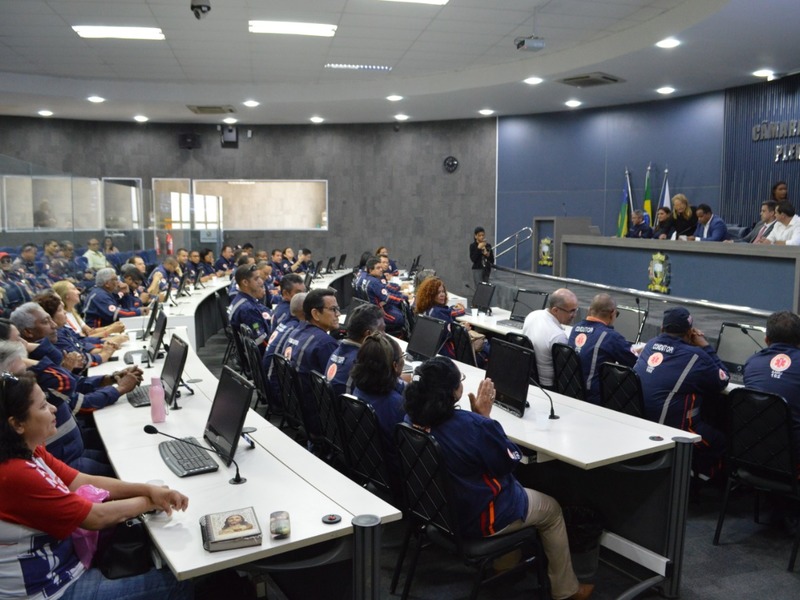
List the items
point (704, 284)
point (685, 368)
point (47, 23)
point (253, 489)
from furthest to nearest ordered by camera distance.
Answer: point (47, 23) → point (704, 284) → point (685, 368) → point (253, 489)

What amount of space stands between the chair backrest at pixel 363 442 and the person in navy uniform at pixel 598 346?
5.78ft

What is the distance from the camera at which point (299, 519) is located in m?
2.25

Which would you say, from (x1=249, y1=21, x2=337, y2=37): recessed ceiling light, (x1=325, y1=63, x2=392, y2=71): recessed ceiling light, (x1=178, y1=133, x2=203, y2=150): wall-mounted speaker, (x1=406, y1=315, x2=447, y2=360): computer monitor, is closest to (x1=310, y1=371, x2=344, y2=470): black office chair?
(x1=406, y1=315, x2=447, y2=360): computer monitor

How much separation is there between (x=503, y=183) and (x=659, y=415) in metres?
11.2

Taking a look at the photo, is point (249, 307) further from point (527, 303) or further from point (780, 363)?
point (780, 363)

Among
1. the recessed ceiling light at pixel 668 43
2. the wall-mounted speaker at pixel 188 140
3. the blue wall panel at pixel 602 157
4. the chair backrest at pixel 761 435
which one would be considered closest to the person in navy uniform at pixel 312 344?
the chair backrest at pixel 761 435

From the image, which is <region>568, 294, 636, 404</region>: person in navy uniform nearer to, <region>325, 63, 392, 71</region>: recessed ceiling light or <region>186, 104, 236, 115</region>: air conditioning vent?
<region>325, 63, 392, 71</region>: recessed ceiling light

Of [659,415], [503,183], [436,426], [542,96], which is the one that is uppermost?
[542,96]

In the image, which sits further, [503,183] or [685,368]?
[503,183]

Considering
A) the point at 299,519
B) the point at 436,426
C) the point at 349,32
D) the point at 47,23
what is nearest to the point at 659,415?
the point at 436,426

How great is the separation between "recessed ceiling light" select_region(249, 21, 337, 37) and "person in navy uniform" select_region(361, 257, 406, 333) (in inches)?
117

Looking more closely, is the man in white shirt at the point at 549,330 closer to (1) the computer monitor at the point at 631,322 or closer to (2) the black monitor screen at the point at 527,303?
(1) the computer monitor at the point at 631,322

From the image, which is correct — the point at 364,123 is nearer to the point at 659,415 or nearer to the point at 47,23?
the point at 47,23

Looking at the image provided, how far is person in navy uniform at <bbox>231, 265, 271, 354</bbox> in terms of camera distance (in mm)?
6113
